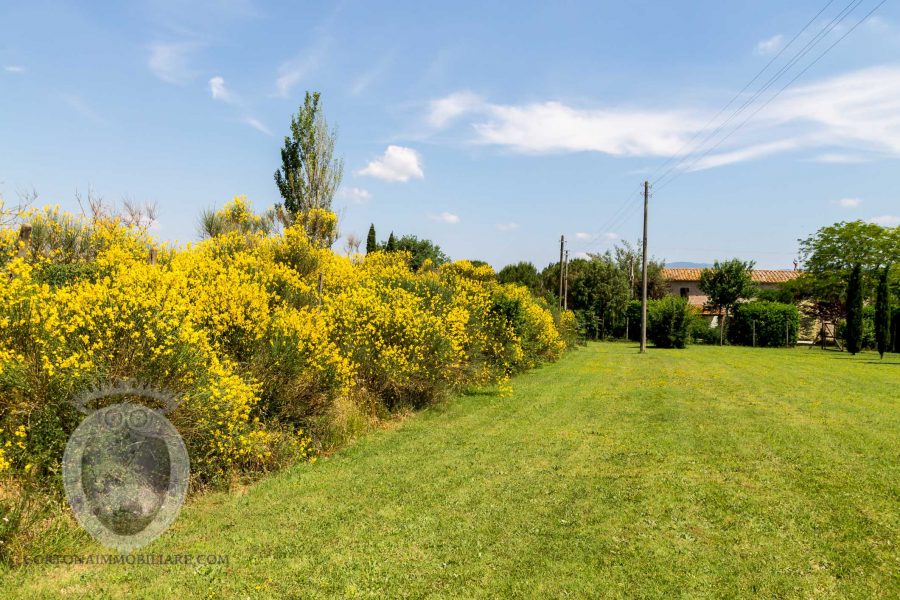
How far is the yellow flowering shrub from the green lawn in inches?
32.6

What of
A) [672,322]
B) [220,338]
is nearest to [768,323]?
[672,322]

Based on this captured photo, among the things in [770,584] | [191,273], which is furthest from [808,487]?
[191,273]

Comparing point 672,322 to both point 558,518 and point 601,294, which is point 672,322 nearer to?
point 601,294

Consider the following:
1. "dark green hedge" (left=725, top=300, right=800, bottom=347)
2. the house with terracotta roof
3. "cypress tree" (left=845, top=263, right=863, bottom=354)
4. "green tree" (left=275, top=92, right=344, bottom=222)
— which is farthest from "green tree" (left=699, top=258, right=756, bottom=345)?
"green tree" (left=275, top=92, right=344, bottom=222)

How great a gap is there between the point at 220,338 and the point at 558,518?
4480 mm

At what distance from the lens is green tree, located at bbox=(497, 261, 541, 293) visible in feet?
127

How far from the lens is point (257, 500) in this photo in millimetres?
5805

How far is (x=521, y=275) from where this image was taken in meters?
Result: 40.0

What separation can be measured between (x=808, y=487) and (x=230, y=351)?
6976 mm

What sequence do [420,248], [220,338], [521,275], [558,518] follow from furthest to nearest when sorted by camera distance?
[420,248], [521,275], [220,338], [558,518]

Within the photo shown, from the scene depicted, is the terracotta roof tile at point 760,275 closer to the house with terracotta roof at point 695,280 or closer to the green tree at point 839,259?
the house with terracotta roof at point 695,280

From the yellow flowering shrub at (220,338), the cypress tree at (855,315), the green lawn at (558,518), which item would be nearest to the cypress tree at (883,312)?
the cypress tree at (855,315)

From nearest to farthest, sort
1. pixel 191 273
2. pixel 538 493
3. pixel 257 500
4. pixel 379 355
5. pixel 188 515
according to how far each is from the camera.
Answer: pixel 188 515
pixel 257 500
pixel 538 493
pixel 191 273
pixel 379 355

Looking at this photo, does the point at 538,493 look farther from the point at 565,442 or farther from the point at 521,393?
the point at 521,393
